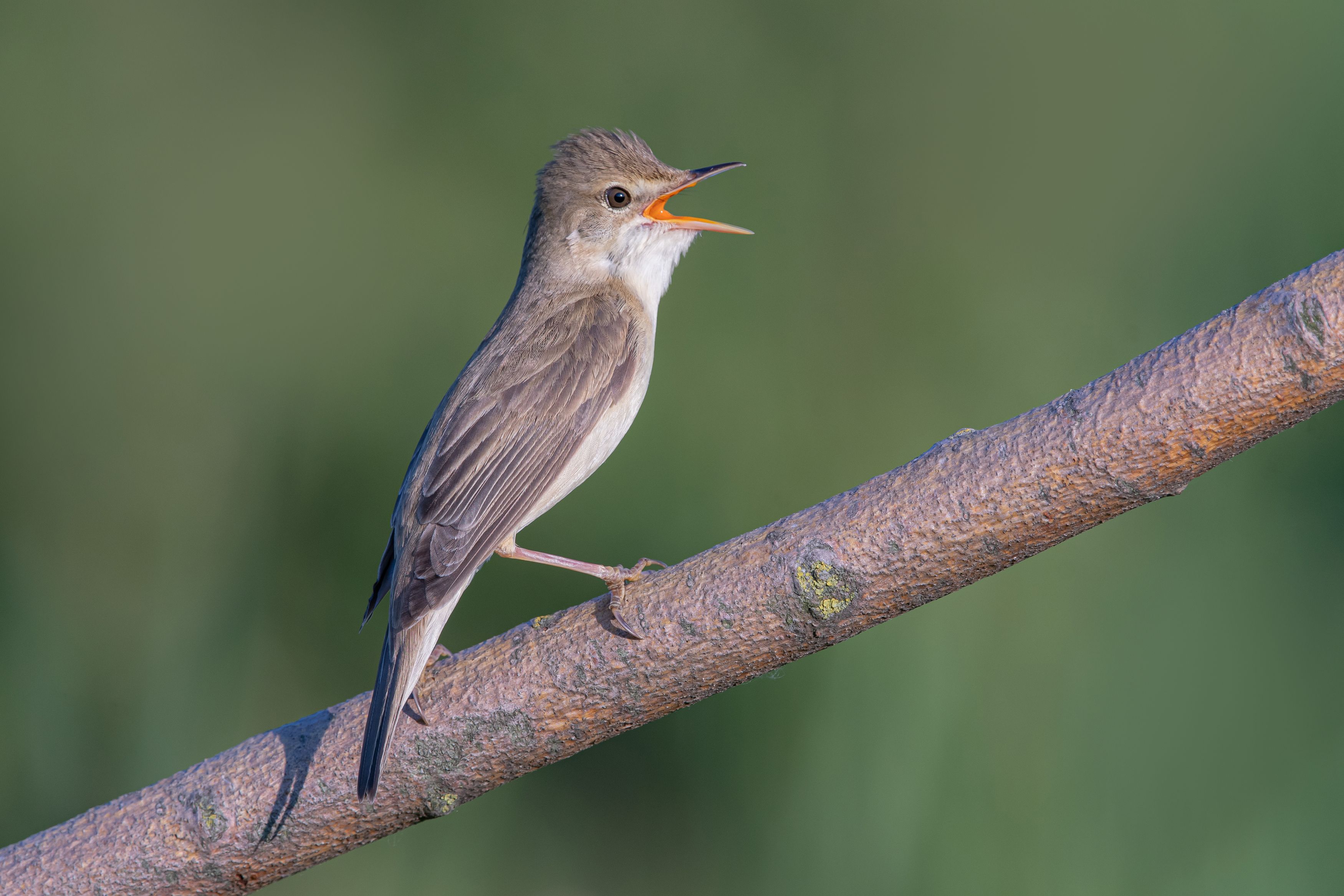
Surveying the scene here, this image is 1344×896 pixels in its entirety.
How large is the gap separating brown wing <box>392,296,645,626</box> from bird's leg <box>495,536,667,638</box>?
0.13 m

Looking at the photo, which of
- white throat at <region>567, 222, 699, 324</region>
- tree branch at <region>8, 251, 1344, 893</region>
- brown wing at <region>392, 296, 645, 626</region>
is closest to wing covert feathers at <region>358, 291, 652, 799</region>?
brown wing at <region>392, 296, 645, 626</region>

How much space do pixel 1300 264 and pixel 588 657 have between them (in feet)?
14.1

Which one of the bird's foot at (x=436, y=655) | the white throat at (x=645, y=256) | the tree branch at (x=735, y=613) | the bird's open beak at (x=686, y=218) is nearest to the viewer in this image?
the tree branch at (x=735, y=613)

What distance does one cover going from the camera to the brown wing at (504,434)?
291 centimetres

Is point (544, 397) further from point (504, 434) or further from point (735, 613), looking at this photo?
point (735, 613)

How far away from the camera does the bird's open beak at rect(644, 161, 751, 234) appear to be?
3525 mm

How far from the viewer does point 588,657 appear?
237 cm

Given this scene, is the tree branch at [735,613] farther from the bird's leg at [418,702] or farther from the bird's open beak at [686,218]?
the bird's open beak at [686,218]

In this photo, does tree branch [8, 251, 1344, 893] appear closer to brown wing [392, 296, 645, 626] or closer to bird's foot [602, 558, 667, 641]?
bird's foot [602, 558, 667, 641]

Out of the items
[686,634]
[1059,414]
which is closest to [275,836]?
[686,634]

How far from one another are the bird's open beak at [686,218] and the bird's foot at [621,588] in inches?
52.3

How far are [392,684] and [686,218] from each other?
1785 millimetres

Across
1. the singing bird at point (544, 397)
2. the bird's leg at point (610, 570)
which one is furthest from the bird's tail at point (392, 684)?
the bird's leg at point (610, 570)

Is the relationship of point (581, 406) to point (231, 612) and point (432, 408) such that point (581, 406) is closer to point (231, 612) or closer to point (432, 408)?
point (432, 408)
